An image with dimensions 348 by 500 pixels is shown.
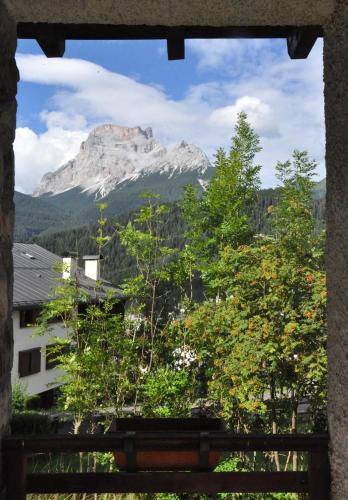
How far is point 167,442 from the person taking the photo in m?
1.59

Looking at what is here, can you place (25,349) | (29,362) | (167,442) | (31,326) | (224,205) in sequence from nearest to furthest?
(167,442), (31,326), (25,349), (29,362), (224,205)

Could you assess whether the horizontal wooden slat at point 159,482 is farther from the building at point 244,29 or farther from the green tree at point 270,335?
the green tree at point 270,335

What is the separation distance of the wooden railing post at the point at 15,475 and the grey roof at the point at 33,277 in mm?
11739

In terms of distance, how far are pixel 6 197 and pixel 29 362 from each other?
14489mm

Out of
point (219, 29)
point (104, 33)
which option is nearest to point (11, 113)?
point (104, 33)

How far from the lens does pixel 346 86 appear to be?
160cm

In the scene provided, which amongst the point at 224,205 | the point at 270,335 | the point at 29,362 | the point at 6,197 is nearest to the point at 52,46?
the point at 6,197

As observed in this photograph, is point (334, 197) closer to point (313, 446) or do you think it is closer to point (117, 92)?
point (313, 446)

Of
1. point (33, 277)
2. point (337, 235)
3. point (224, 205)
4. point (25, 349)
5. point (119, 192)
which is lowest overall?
point (25, 349)

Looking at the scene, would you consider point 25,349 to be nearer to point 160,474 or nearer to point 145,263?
point 145,263

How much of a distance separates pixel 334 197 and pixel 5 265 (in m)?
1.04

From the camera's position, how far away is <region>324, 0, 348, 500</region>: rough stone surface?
1559 millimetres

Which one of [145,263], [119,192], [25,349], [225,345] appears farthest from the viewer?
[119,192]

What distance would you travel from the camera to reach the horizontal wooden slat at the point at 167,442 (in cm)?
159
